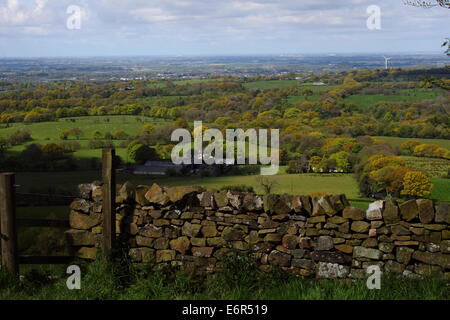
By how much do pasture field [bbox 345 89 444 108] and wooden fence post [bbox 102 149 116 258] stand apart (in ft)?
131

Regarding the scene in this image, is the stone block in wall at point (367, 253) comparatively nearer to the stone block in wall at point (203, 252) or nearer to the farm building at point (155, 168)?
the stone block in wall at point (203, 252)

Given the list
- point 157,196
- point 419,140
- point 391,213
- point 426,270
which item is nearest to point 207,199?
point 157,196

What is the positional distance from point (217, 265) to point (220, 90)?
233 ft

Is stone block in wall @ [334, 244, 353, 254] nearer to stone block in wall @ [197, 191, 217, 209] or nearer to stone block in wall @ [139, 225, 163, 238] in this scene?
stone block in wall @ [197, 191, 217, 209]

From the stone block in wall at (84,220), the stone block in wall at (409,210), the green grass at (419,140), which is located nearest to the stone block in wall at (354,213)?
the stone block in wall at (409,210)

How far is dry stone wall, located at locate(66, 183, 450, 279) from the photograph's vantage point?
604 centimetres

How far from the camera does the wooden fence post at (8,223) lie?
20.9 ft

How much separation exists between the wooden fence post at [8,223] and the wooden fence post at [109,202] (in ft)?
3.88

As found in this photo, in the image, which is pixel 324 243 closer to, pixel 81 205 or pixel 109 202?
pixel 109 202

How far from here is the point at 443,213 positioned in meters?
5.91

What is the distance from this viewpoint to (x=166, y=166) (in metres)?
28.7

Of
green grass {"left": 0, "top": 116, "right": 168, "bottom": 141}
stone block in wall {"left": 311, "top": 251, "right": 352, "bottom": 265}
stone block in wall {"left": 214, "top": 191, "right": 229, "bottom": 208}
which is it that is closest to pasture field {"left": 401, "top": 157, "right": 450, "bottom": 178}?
stone block in wall {"left": 311, "top": 251, "right": 352, "bottom": 265}

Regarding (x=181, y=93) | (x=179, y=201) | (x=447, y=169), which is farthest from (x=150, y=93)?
(x=179, y=201)
